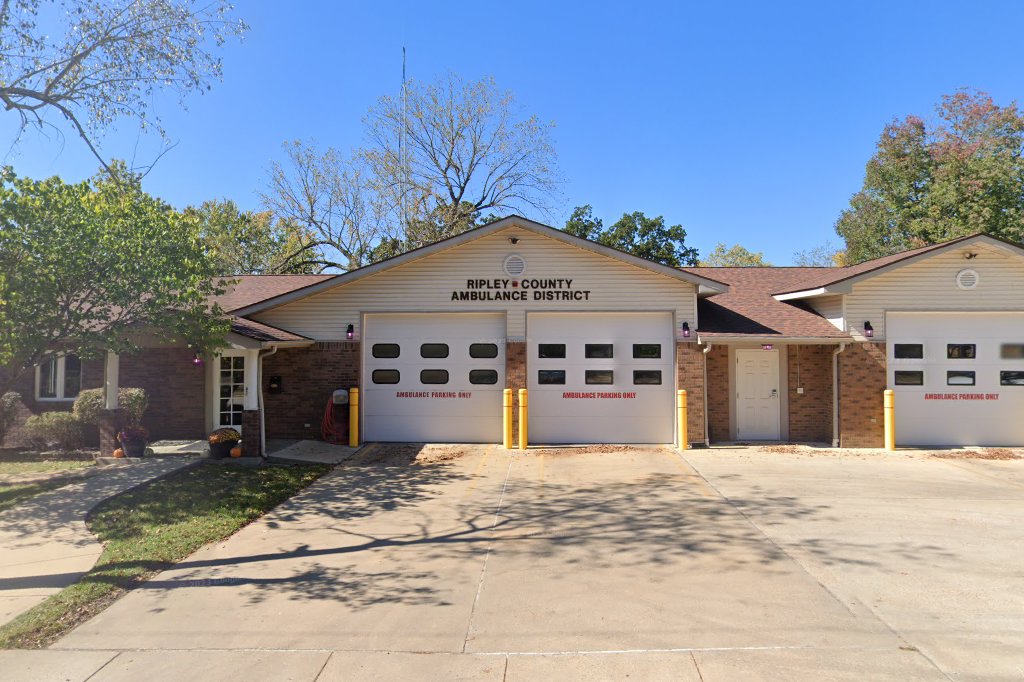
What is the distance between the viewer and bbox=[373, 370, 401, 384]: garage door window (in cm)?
1374

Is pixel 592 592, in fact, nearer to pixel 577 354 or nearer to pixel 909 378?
pixel 577 354

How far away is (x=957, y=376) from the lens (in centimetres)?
1346

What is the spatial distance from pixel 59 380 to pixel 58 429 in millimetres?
1734

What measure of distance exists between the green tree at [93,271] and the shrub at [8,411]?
2.53 m

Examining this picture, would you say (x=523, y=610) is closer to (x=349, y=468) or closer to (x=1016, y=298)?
(x=349, y=468)

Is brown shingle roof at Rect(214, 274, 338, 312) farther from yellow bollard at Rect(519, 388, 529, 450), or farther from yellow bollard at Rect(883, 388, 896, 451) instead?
yellow bollard at Rect(883, 388, 896, 451)

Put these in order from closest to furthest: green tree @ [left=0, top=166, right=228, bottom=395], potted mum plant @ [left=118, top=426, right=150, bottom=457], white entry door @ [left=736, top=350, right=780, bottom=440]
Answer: green tree @ [left=0, top=166, right=228, bottom=395]
potted mum plant @ [left=118, top=426, right=150, bottom=457]
white entry door @ [left=736, top=350, right=780, bottom=440]

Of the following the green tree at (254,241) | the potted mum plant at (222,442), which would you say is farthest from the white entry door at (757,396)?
the green tree at (254,241)

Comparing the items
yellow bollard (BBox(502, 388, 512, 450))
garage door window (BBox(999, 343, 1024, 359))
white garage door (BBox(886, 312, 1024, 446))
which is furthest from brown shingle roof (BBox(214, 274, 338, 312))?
garage door window (BBox(999, 343, 1024, 359))

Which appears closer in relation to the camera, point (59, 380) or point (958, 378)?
point (958, 378)

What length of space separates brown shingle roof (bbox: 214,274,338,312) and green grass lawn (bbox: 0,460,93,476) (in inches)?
170

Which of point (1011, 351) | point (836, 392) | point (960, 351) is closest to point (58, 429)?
point (836, 392)

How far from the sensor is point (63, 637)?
4.64 metres

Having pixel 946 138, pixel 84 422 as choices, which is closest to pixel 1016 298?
pixel 84 422
